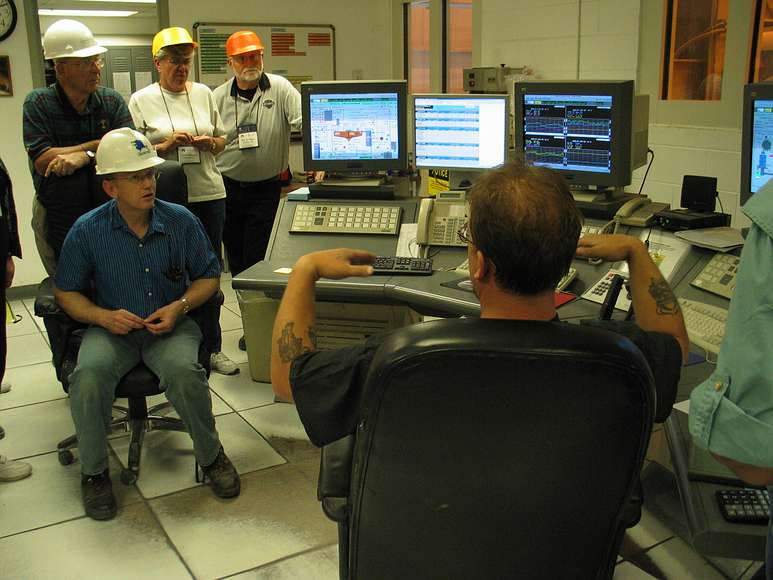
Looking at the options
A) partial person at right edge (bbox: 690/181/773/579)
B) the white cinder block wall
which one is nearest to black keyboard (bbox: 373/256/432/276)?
partial person at right edge (bbox: 690/181/773/579)

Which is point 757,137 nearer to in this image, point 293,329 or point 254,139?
point 293,329

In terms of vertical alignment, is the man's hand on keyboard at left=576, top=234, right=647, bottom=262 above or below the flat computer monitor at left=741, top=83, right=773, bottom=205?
below

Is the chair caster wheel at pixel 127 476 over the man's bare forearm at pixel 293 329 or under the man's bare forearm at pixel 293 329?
under

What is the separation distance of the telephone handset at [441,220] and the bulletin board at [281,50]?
3.80 meters

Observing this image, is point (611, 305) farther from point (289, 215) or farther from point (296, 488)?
point (289, 215)

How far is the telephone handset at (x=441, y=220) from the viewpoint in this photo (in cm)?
312

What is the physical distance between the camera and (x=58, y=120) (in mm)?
3410

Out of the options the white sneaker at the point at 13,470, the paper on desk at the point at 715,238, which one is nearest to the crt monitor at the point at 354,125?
the paper on desk at the point at 715,238

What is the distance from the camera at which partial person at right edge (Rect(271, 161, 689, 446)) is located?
1.24 m

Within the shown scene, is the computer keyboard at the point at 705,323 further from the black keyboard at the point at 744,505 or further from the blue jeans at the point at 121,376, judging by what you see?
the blue jeans at the point at 121,376

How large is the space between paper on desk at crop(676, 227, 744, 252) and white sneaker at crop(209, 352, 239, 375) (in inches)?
90.1

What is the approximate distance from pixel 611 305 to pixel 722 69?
2707 mm

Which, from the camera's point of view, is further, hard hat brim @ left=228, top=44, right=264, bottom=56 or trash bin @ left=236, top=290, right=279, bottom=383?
hard hat brim @ left=228, top=44, right=264, bottom=56

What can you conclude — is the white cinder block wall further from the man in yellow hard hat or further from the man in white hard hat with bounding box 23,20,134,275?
the man in white hard hat with bounding box 23,20,134,275
